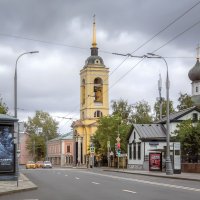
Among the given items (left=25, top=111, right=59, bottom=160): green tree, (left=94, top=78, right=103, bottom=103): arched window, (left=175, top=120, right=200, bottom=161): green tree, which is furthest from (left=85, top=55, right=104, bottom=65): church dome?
(left=175, top=120, right=200, bottom=161): green tree

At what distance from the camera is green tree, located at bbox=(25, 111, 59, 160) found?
147m

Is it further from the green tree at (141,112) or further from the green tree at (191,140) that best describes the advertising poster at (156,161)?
the green tree at (141,112)

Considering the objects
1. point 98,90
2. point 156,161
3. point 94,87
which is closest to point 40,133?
point 98,90

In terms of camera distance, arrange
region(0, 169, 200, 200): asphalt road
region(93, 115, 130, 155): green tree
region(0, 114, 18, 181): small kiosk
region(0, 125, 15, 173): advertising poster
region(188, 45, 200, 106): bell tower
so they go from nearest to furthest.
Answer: region(0, 169, 200, 200): asphalt road < region(0, 114, 18, 181): small kiosk < region(0, 125, 15, 173): advertising poster < region(93, 115, 130, 155): green tree < region(188, 45, 200, 106): bell tower

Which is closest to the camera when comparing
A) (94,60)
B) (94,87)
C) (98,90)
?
(94,87)

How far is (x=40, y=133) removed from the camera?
15075cm

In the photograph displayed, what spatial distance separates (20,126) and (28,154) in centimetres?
12825

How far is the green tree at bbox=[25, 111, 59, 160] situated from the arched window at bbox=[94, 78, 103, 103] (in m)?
38.0

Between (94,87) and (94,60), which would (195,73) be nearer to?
(94,87)

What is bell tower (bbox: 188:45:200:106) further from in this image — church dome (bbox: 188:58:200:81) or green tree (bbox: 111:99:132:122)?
green tree (bbox: 111:99:132:122)

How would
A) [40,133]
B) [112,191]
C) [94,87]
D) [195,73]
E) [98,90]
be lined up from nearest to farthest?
1. [112,191]
2. [195,73]
3. [94,87]
4. [98,90]
5. [40,133]

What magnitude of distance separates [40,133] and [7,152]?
120m

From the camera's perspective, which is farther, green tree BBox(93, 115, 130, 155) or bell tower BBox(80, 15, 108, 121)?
bell tower BBox(80, 15, 108, 121)

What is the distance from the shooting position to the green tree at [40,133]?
146538 mm
